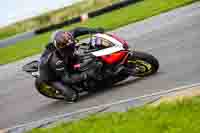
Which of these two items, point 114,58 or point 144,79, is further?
point 144,79

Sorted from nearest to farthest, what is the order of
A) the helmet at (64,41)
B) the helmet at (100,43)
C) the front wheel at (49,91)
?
the helmet at (64,41)
the helmet at (100,43)
the front wheel at (49,91)

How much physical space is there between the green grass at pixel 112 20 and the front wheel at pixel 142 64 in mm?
8646

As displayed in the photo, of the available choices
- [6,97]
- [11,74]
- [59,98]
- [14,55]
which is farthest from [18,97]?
[14,55]

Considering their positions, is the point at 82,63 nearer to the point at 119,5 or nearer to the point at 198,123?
the point at 198,123

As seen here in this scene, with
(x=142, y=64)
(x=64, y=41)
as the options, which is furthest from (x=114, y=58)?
(x=64, y=41)

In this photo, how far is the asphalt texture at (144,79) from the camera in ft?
31.3

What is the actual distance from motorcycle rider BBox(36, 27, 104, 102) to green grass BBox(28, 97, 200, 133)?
2050 millimetres

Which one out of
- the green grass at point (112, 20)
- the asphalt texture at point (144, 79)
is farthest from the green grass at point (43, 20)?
the asphalt texture at point (144, 79)

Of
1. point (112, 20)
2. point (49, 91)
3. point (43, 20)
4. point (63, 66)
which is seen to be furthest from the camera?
point (43, 20)

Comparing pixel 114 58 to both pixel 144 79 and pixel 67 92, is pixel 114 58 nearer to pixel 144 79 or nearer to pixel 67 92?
pixel 144 79

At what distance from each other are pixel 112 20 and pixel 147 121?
13303 millimetres

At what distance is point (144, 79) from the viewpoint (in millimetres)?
9984

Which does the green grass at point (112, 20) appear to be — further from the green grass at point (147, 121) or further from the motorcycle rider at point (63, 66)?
the green grass at point (147, 121)

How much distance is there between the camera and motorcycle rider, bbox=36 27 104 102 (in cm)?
976
